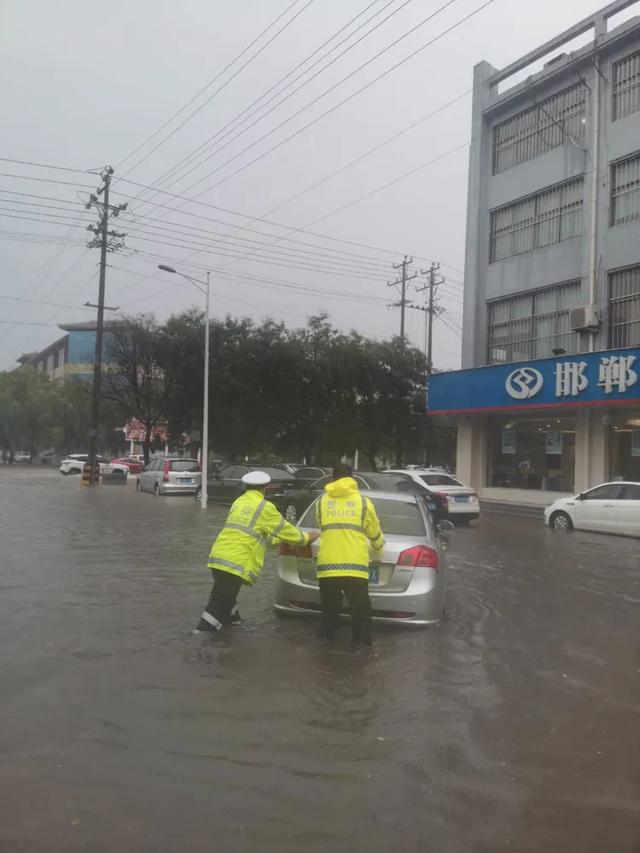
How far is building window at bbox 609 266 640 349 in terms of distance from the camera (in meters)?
23.8

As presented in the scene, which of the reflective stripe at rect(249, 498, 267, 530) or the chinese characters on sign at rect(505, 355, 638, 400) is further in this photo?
the chinese characters on sign at rect(505, 355, 638, 400)

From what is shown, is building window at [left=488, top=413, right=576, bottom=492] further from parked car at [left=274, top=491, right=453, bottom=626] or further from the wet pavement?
parked car at [left=274, top=491, right=453, bottom=626]

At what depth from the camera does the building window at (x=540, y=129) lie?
26125mm

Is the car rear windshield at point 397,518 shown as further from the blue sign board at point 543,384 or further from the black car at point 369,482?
the blue sign board at point 543,384

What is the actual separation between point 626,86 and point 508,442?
12.1 metres

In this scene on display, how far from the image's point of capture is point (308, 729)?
4883 mm

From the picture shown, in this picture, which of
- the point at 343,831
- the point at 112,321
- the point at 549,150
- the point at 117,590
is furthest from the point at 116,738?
the point at 112,321

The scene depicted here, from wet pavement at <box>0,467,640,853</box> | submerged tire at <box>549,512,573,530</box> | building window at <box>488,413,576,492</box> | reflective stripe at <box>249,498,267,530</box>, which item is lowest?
wet pavement at <box>0,467,640,853</box>

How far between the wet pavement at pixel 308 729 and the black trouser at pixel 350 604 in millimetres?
180

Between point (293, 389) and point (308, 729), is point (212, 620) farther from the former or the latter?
point (293, 389)

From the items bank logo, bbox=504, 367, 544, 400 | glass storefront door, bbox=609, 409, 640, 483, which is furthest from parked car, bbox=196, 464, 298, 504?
glass storefront door, bbox=609, 409, 640, 483

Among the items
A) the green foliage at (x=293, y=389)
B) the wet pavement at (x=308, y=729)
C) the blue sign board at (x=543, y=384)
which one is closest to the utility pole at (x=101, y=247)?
the green foliage at (x=293, y=389)

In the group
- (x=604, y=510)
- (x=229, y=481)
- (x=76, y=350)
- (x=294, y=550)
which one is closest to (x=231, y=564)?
(x=294, y=550)

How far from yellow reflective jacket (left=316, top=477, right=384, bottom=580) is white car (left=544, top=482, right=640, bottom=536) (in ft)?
41.2
